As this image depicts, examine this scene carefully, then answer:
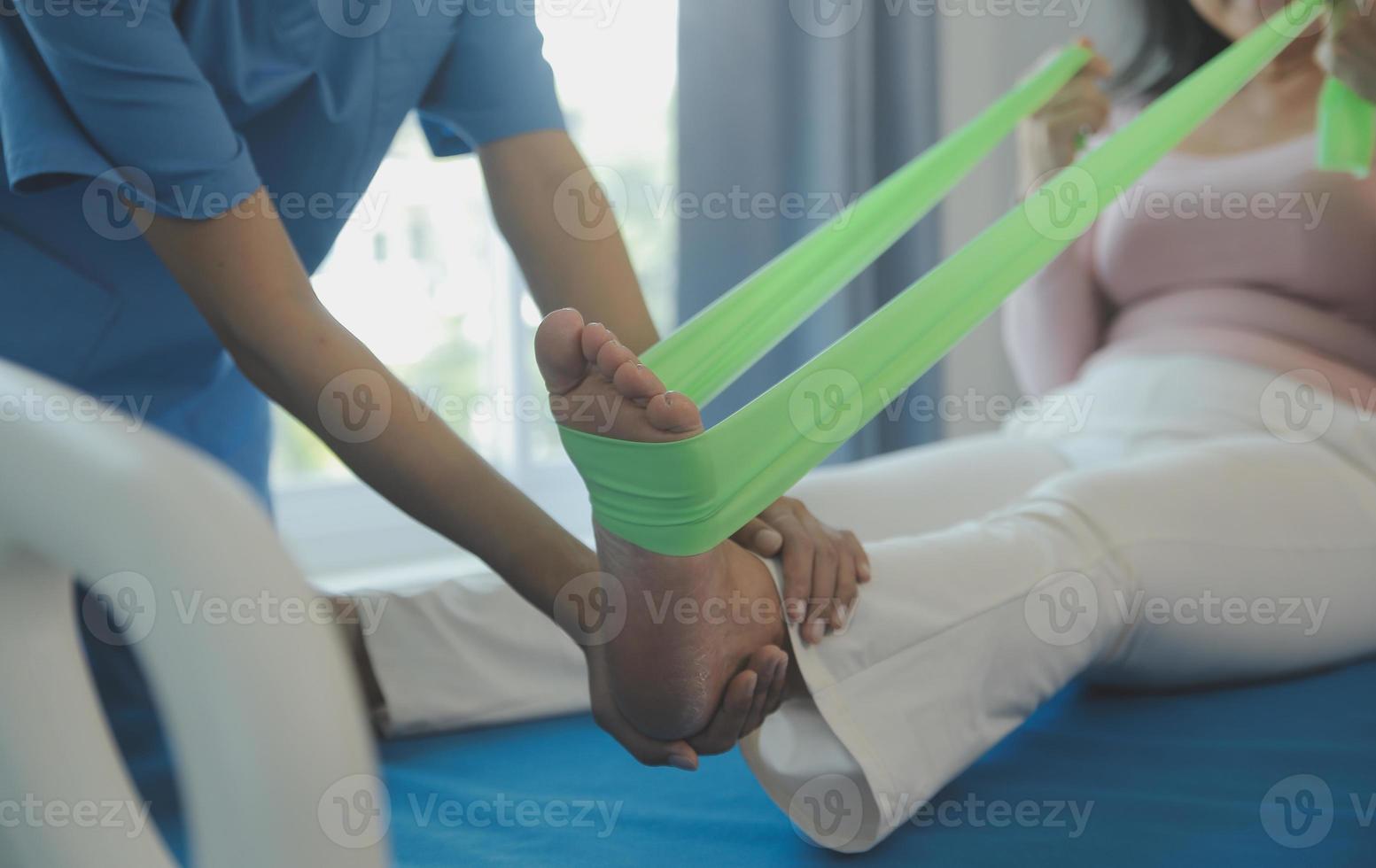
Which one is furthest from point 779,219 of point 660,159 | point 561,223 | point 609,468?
point 609,468

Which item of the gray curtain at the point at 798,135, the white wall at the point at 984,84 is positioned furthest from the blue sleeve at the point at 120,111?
the white wall at the point at 984,84

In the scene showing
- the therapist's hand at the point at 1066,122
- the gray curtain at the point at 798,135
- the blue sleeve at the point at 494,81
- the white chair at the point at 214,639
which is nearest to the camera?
the white chair at the point at 214,639

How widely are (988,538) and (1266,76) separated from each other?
975mm

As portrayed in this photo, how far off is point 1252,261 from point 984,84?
3.84 ft

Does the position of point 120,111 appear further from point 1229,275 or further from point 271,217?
point 1229,275

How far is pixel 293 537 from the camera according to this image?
7.29ft

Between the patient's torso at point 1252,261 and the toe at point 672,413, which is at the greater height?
the toe at point 672,413

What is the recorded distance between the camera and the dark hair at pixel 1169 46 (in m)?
1.58

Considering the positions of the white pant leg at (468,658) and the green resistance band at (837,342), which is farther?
the white pant leg at (468,658)

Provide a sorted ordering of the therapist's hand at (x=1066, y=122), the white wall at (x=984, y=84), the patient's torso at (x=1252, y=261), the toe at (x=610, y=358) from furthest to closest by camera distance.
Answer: the white wall at (x=984, y=84), the therapist's hand at (x=1066, y=122), the patient's torso at (x=1252, y=261), the toe at (x=610, y=358)

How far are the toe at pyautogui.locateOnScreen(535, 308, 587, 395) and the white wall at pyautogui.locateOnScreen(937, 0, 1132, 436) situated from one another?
1.82 m

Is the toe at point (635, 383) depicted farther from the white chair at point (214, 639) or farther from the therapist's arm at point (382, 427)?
the white chair at point (214, 639)

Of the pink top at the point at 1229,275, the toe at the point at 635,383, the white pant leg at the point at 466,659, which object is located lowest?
the white pant leg at the point at 466,659

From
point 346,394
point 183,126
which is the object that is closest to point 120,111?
point 183,126
